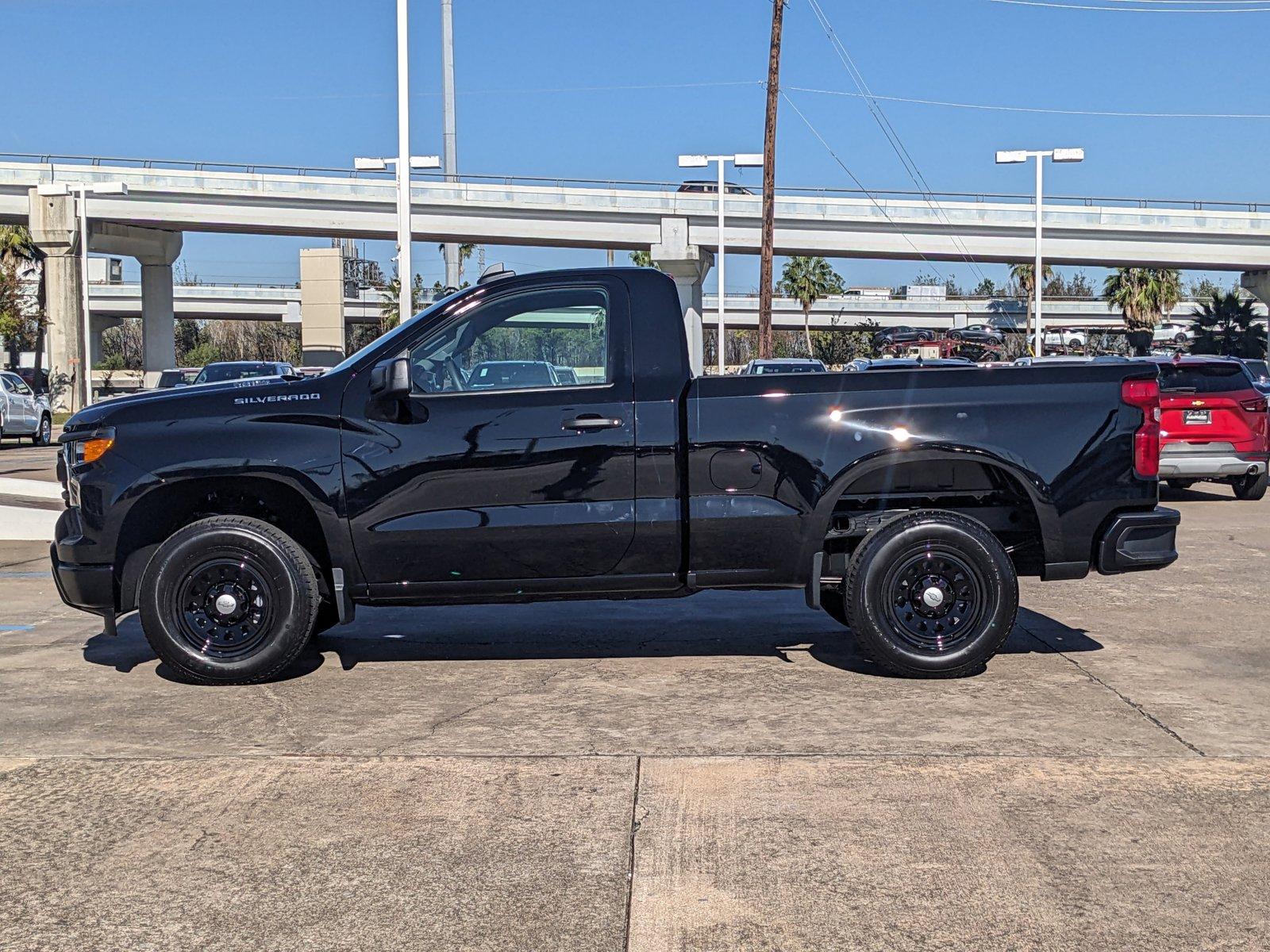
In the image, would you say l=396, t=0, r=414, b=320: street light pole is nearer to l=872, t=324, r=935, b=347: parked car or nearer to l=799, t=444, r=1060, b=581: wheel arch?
l=799, t=444, r=1060, b=581: wheel arch

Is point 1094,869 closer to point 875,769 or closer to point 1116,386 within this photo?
point 875,769

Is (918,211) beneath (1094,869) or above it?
above

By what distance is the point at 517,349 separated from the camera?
7.13 m

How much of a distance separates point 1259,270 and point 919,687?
5928 centimetres

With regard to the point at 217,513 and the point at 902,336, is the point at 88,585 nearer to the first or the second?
the point at 217,513

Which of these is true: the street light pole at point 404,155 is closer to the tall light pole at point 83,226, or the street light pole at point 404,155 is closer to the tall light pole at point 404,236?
the tall light pole at point 404,236

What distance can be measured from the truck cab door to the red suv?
1047 cm

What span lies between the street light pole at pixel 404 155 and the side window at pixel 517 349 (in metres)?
15.5

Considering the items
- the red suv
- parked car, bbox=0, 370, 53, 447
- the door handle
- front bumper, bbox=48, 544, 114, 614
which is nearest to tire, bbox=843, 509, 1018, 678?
the door handle

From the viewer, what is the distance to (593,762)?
18.6 ft

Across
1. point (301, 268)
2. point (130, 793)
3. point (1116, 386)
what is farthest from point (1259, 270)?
point (130, 793)

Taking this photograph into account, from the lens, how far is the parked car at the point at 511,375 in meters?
7.11

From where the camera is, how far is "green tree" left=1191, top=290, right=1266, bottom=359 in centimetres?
6869

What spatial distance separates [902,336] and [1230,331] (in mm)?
16814
